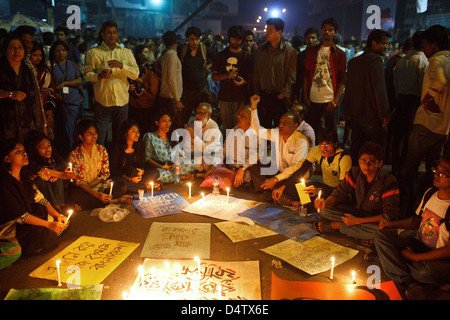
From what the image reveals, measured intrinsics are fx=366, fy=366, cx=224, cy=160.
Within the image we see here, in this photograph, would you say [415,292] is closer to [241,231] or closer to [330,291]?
[330,291]

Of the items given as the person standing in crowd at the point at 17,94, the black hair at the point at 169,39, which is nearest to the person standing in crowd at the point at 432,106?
the black hair at the point at 169,39

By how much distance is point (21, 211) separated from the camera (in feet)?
10.4

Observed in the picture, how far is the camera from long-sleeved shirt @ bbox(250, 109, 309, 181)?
15.5 ft

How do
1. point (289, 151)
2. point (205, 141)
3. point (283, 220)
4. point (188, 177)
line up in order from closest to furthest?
1. point (283, 220)
2. point (289, 151)
3. point (188, 177)
4. point (205, 141)

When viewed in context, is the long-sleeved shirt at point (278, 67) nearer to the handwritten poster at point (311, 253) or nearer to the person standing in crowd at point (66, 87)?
the handwritten poster at point (311, 253)

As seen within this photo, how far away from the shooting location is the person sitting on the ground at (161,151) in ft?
17.3

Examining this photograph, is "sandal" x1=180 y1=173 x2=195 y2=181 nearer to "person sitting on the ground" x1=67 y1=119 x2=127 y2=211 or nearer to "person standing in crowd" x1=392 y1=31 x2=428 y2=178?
"person sitting on the ground" x1=67 y1=119 x2=127 y2=211

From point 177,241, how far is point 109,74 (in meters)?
2.87

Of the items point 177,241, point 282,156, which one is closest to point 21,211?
point 177,241

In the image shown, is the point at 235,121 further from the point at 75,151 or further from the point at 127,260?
the point at 127,260

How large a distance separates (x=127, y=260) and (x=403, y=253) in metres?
2.27

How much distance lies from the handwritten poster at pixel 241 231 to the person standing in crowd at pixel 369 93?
76.6 inches

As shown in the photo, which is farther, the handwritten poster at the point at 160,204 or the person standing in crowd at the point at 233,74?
the person standing in crowd at the point at 233,74

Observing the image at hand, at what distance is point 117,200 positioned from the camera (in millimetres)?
4559
